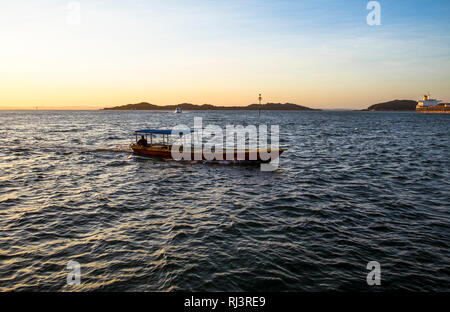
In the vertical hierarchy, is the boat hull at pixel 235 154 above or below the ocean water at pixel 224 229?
above

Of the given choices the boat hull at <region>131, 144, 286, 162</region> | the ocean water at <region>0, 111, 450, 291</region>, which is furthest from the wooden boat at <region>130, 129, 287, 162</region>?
the ocean water at <region>0, 111, 450, 291</region>

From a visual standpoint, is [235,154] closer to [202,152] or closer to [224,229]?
[202,152]

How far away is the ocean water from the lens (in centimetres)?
947

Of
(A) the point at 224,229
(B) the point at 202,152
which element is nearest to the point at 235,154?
(B) the point at 202,152

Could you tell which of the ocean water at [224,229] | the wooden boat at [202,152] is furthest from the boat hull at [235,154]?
the ocean water at [224,229]

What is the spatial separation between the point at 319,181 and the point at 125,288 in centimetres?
1737

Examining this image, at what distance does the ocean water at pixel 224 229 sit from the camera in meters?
9.47

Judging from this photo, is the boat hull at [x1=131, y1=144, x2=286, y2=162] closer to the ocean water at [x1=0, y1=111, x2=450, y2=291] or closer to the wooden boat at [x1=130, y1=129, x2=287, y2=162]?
the wooden boat at [x1=130, y1=129, x2=287, y2=162]

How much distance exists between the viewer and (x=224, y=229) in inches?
523

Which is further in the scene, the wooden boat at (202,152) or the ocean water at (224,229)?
the wooden boat at (202,152)

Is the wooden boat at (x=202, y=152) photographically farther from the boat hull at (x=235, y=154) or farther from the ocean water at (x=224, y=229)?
the ocean water at (x=224, y=229)
